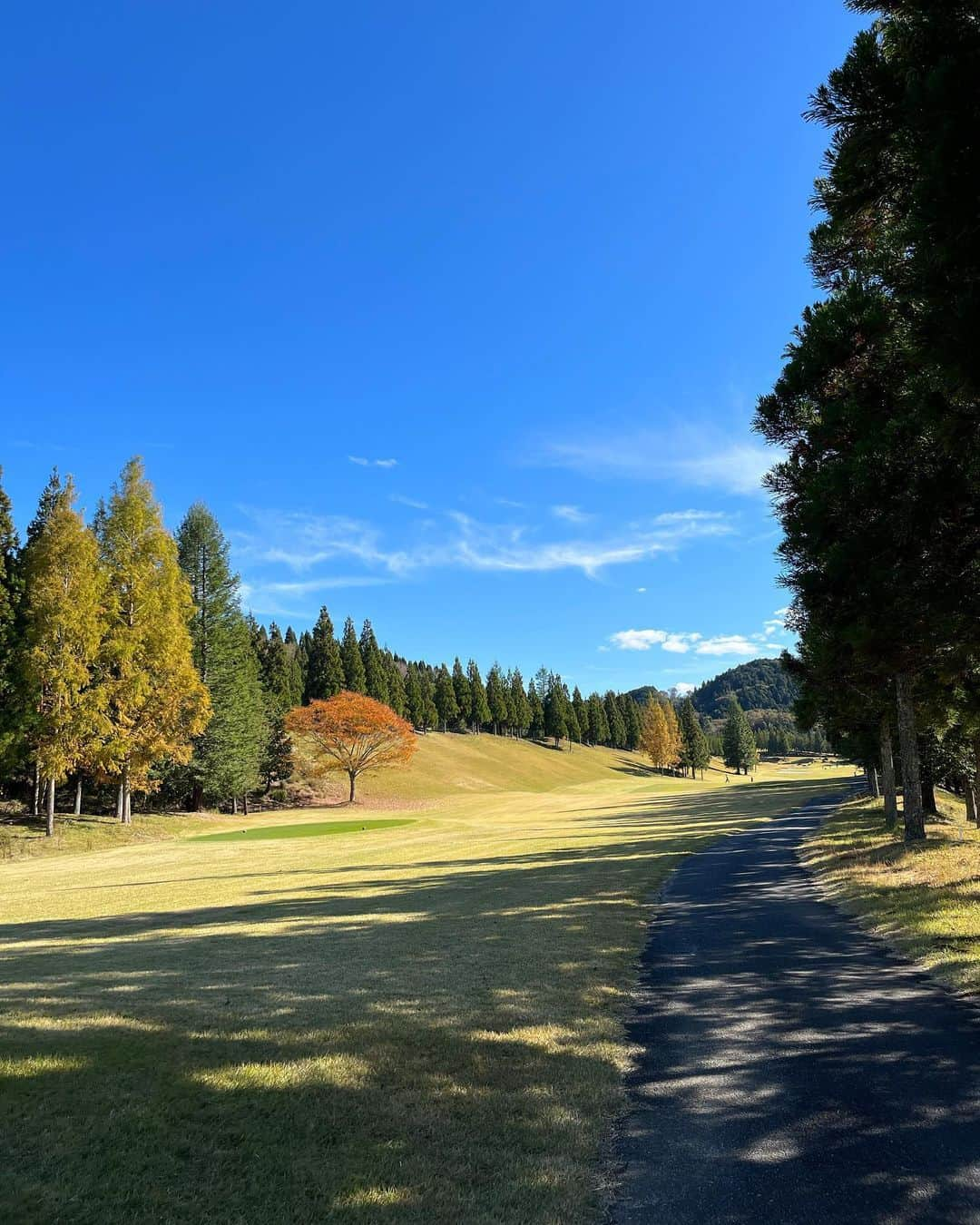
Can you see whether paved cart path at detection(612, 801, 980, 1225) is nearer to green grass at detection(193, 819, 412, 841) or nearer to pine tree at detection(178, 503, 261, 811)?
green grass at detection(193, 819, 412, 841)

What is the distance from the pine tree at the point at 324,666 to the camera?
263 feet

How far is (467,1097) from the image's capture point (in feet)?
16.5

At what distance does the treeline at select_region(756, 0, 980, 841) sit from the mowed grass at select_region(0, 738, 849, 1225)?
19.5 ft

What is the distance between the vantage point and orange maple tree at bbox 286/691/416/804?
59250mm

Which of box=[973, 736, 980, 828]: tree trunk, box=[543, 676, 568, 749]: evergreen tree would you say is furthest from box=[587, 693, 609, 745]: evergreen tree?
box=[973, 736, 980, 828]: tree trunk

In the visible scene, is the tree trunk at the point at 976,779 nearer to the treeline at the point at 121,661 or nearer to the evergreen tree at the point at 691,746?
the treeline at the point at 121,661

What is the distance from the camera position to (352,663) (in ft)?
278

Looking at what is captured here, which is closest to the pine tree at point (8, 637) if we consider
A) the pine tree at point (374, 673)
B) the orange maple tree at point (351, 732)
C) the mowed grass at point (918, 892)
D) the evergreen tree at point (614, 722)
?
the orange maple tree at point (351, 732)

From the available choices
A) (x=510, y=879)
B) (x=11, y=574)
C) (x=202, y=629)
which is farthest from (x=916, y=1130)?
(x=202, y=629)

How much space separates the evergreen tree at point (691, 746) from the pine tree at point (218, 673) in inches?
3023

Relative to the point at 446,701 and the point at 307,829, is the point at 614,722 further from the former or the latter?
the point at 307,829

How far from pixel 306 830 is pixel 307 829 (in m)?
0.55

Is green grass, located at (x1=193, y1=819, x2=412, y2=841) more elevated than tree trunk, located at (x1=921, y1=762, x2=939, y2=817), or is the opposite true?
tree trunk, located at (x1=921, y1=762, x2=939, y2=817)

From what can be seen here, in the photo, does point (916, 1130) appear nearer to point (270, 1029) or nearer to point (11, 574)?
point (270, 1029)
